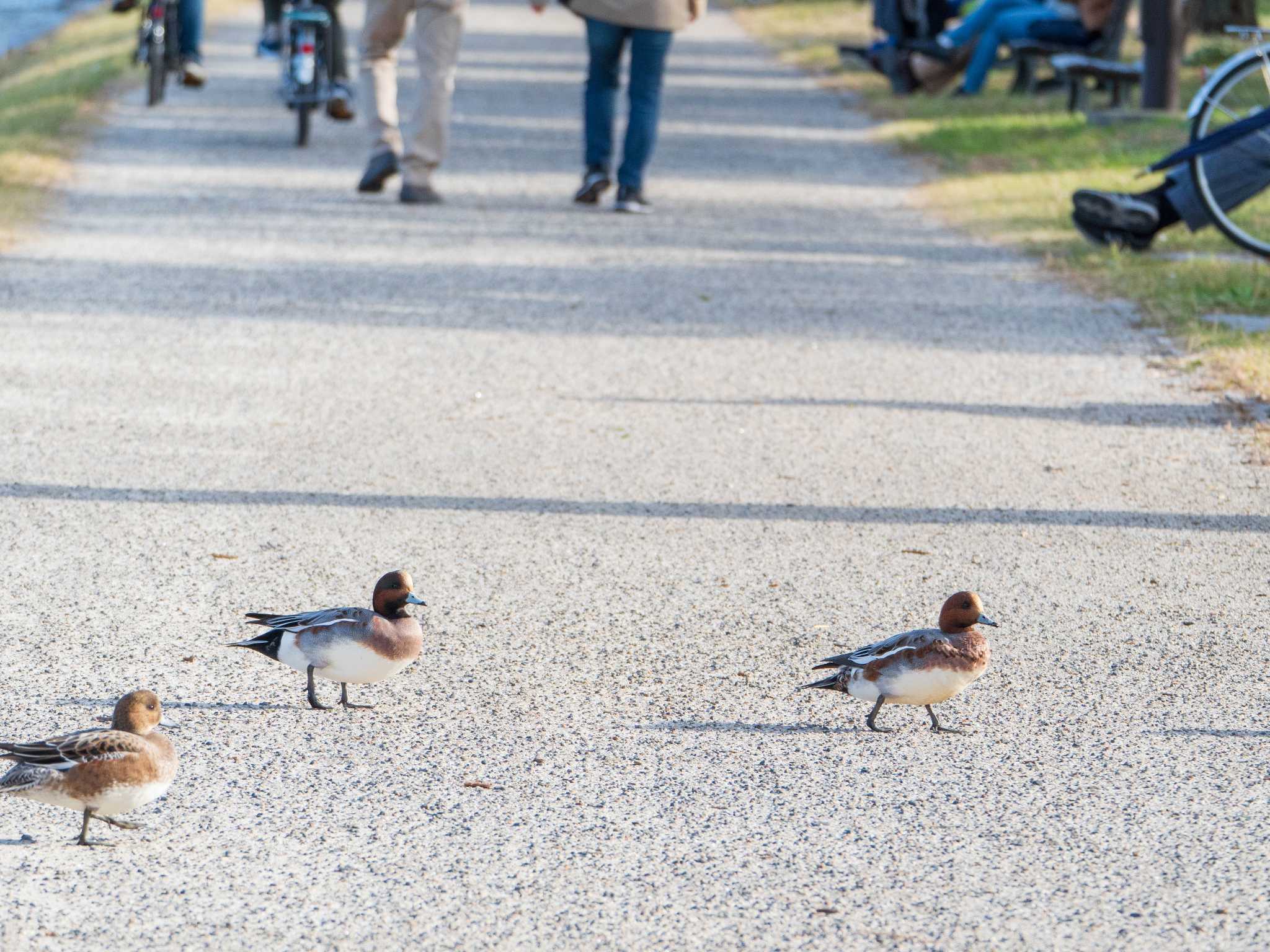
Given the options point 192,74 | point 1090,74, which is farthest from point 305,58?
point 1090,74

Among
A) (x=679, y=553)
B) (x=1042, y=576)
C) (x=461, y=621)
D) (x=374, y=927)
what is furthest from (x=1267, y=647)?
(x=374, y=927)

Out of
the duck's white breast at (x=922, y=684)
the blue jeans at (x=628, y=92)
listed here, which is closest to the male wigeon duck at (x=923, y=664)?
the duck's white breast at (x=922, y=684)

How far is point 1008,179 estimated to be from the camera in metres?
11.8

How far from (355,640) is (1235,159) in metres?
6.31

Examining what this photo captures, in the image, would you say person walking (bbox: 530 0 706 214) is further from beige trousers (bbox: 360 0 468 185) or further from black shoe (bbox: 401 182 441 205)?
black shoe (bbox: 401 182 441 205)

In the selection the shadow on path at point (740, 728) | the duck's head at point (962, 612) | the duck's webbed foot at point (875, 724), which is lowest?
the shadow on path at point (740, 728)

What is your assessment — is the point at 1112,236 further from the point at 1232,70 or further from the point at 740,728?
the point at 740,728

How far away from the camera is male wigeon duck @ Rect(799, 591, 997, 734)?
383cm

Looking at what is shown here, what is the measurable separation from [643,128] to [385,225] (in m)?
1.55

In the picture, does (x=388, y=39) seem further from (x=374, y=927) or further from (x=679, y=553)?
(x=374, y=927)

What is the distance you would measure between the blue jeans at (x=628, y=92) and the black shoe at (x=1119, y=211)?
2.40m

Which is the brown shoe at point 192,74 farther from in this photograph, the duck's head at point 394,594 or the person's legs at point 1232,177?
the duck's head at point 394,594

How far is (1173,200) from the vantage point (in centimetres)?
899

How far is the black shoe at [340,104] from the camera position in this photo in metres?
13.2
